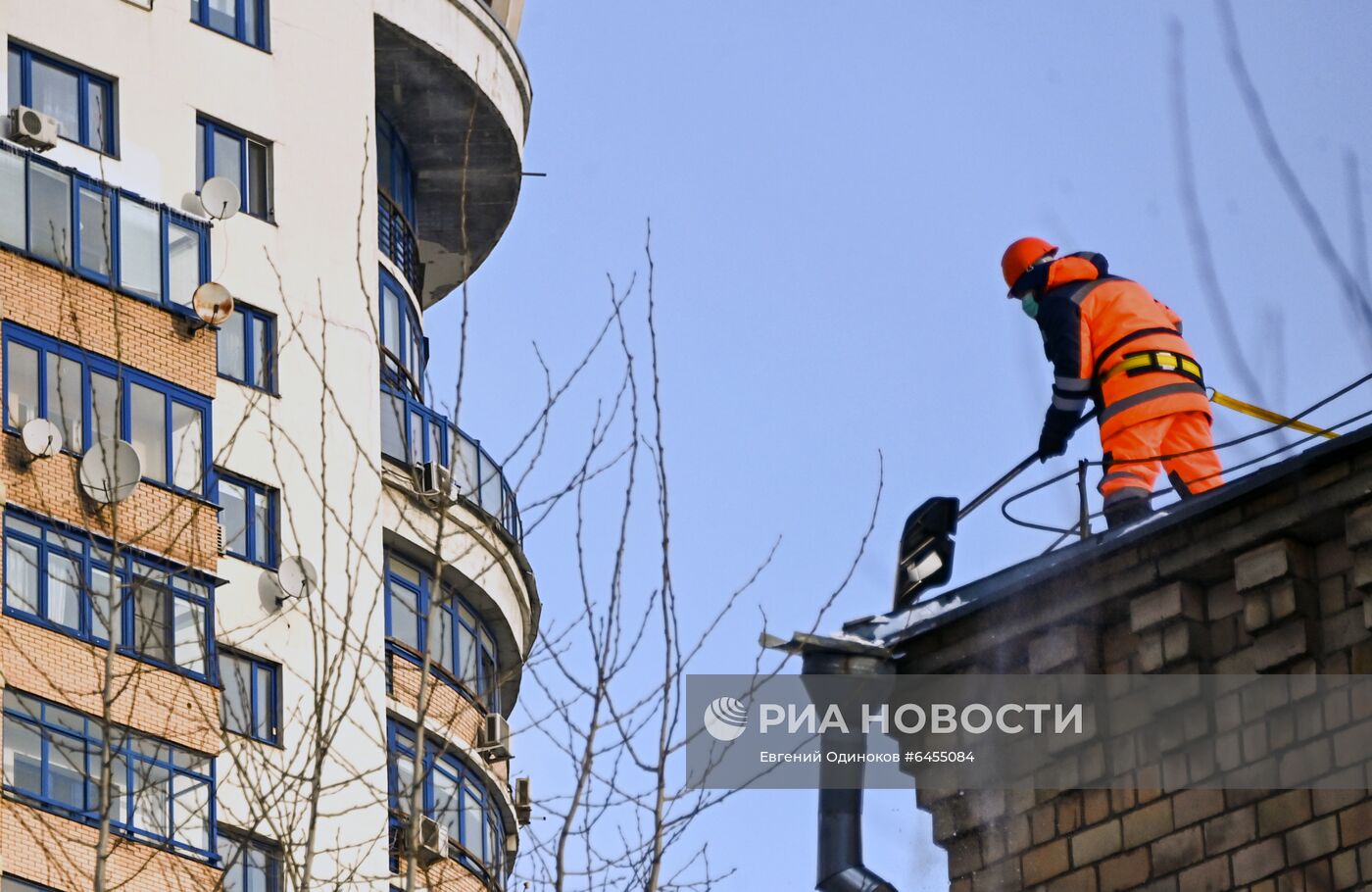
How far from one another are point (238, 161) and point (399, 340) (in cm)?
522

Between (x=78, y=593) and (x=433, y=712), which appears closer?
(x=78, y=593)

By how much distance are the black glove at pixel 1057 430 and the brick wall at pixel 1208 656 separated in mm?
1672

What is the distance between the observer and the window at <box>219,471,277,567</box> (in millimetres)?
37188

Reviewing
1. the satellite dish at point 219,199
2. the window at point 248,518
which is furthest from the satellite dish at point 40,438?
the satellite dish at point 219,199

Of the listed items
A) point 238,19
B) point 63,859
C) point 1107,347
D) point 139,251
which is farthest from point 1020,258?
point 238,19

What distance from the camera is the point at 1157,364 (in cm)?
1505

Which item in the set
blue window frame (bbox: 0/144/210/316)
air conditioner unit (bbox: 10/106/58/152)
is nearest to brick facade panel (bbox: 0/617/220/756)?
blue window frame (bbox: 0/144/210/316)

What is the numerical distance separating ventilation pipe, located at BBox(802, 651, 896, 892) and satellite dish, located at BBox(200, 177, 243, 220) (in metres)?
25.4

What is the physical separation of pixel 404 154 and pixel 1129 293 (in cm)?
3170

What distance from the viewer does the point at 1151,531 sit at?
1270 cm

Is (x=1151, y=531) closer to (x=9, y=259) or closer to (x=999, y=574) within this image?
(x=999, y=574)

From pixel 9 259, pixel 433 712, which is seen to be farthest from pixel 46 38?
pixel 433 712

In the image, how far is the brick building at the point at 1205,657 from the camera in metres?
11.9

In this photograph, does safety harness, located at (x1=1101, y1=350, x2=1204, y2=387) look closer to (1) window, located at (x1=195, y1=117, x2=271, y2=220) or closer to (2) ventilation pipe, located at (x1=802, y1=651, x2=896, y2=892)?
(2) ventilation pipe, located at (x1=802, y1=651, x2=896, y2=892)
